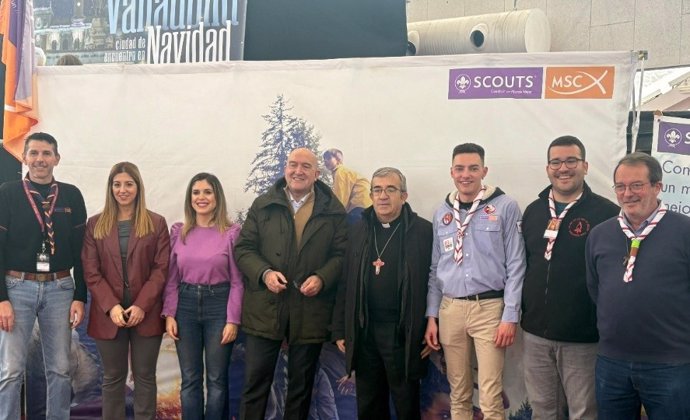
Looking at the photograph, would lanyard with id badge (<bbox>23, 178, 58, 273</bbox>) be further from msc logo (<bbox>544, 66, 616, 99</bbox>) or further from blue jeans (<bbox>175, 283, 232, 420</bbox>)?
msc logo (<bbox>544, 66, 616, 99</bbox>)

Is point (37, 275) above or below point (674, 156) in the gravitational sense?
below

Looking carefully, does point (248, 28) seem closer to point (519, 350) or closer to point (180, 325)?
point (180, 325)

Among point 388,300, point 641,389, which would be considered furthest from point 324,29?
point 641,389

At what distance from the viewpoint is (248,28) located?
4.11m

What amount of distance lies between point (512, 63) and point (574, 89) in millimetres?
359

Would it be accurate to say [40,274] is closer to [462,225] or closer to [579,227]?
[462,225]

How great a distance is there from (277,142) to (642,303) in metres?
2.21

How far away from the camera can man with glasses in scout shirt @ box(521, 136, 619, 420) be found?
2.81 meters

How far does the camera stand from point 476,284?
119 inches

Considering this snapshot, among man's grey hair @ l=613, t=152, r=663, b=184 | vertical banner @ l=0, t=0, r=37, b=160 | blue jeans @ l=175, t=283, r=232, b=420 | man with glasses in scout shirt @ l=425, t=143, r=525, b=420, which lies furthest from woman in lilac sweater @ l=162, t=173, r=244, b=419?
man's grey hair @ l=613, t=152, r=663, b=184

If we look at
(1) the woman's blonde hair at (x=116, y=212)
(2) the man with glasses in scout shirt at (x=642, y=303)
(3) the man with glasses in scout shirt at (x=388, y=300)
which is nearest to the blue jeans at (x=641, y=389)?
(2) the man with glasses in scout shirt at (x=642, y=303)

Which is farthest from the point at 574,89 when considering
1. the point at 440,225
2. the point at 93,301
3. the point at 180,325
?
the point at 93,301

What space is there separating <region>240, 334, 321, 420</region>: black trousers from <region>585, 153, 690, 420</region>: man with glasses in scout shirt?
4.81 ft

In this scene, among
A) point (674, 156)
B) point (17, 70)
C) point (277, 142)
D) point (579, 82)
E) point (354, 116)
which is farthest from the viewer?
point (17, 70)
